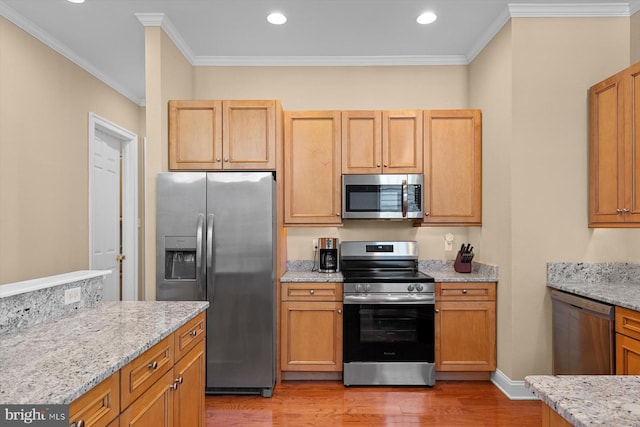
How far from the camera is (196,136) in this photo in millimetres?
3334

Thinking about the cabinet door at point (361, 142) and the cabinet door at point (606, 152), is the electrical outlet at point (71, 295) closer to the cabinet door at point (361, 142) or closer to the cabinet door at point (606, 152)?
the cabinet door at point (361, 142)

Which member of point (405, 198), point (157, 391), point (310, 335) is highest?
point (405, 198)

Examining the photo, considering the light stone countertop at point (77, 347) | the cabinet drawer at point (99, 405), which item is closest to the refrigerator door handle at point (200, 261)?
the light stone countertop at point (77, 347)

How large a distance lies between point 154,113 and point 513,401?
3.53 metres

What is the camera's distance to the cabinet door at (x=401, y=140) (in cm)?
357

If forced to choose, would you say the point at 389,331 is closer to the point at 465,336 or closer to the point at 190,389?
the point at 465,336

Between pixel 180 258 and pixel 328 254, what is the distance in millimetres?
1300

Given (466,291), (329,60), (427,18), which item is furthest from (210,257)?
(427,18)

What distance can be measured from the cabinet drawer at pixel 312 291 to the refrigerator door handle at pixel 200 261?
661 mm

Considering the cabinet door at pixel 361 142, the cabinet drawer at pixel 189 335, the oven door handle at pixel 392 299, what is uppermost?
the cabinet door at pixel 361 142

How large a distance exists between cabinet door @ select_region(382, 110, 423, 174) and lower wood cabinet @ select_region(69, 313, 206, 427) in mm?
2185

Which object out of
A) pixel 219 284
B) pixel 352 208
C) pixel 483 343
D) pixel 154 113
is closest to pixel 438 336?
pixel 483 343

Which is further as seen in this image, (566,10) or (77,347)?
(566,10)

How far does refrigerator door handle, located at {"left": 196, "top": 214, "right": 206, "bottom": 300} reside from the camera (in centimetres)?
303
